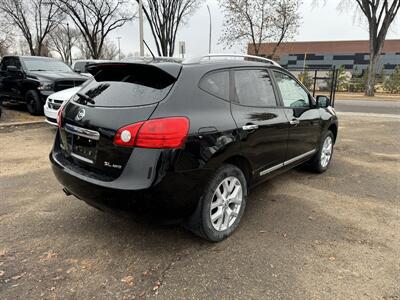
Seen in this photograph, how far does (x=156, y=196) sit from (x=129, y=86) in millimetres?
1003

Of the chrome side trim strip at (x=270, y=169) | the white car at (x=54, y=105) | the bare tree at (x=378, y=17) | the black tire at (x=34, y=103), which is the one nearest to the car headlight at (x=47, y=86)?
the black tire at (x=34, y=103)

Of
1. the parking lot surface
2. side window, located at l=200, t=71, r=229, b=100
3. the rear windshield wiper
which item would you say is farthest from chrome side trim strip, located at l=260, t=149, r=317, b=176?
the rear windshield wiper

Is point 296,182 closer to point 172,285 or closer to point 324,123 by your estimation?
point 324,123

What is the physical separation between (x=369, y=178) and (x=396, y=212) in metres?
1.30

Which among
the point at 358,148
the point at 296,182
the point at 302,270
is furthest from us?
the point at 358,148

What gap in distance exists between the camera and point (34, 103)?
910cm

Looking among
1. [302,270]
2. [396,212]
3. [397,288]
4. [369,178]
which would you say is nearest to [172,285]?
[302,270]

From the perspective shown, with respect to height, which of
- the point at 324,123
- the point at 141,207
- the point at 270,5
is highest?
the point at 270,5

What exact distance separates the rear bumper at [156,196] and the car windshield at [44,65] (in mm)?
8203

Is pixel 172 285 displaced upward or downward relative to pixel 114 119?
downward

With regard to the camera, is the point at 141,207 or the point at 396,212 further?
the point at 396,212

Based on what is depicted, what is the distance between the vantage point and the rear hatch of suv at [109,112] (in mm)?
2536

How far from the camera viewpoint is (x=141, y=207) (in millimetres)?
2463

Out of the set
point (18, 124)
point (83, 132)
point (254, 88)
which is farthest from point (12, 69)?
point (254, 88)
